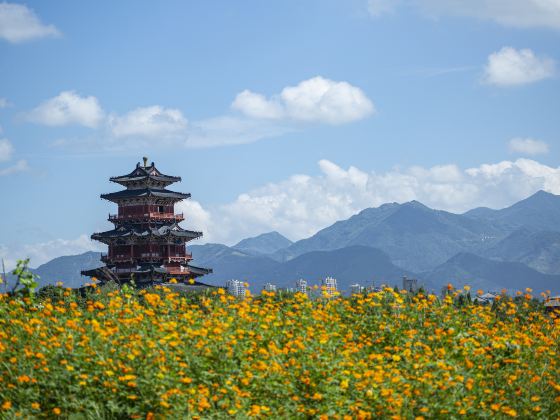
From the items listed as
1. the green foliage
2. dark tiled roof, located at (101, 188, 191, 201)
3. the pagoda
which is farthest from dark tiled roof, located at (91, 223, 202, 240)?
the green foliage

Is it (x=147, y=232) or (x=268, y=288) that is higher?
(x=147, y=232)

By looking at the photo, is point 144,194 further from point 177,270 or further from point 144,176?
point 177,270

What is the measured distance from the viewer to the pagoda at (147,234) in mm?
78250

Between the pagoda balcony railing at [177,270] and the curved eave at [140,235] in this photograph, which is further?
the pagoda balcony railing at [177,270]

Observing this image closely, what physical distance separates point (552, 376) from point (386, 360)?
251 cm

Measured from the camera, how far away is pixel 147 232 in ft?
257

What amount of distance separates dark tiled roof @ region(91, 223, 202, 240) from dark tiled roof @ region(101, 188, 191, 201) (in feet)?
9.35

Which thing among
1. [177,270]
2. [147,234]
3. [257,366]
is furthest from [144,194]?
[257,366]

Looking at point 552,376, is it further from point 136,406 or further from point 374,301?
point 136,406

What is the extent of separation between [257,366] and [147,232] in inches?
2673

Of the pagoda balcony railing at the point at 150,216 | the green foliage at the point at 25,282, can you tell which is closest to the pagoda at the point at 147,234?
the pagoda balcony railing at the point at 150,216

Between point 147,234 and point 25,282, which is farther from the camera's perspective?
point 147,234

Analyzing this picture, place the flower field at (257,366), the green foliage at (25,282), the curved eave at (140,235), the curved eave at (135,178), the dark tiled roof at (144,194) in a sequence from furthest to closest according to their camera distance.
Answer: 1. the curved eave at (135,178)
2. the dark tiled roof at (144,194)
3. the curved eave at (140,235)
4. the green foliage at (25,282)
5. the flower field at (257,366)

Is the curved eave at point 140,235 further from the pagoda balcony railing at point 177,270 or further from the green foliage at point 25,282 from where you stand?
the green foliage at point 25,282
